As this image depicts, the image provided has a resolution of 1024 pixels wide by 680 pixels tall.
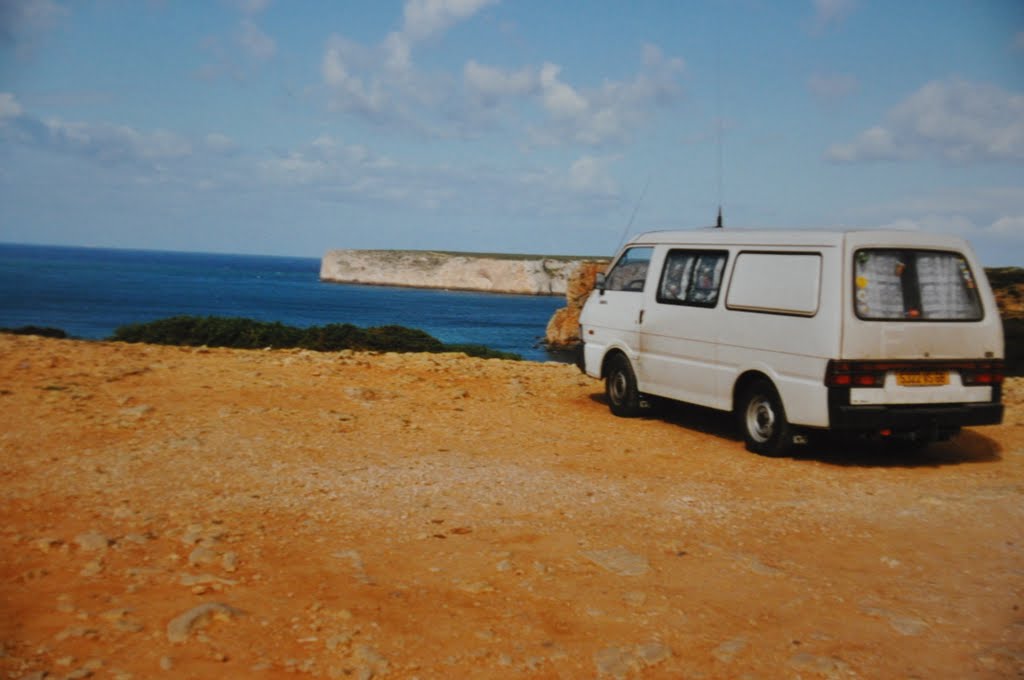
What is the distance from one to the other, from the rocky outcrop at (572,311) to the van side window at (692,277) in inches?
2261

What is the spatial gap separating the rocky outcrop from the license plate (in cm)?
5936

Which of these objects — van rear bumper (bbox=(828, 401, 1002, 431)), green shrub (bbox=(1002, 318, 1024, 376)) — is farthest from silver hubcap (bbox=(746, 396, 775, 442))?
green shrub (bbox=(1002, 318, 1024, 376))

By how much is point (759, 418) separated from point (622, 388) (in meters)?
2.31

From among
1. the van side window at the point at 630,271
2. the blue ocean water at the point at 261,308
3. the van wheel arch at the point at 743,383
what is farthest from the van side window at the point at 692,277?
the blue ocean water at the point at 261,308

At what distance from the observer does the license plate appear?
869 cm

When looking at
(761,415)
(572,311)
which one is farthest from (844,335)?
(572,311)

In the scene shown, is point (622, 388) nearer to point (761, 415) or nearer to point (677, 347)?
point (677, 347)

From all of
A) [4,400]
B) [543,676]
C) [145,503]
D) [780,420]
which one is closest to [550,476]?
[780,420]

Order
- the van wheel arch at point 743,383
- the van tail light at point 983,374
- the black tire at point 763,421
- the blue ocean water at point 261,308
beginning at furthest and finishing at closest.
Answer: the blue ocean water at point 261,308
the van wheel arch at point 743,383
the black tire at point 763,421
the van tail light at point 983,374

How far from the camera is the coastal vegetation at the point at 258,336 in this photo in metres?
19.4

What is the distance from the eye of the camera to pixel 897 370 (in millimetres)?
8648

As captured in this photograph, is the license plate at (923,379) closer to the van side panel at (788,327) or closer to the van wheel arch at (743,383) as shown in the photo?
the van side panel at (788,327)

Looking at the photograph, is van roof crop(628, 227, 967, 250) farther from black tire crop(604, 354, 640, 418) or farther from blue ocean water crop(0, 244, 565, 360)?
blue ocean water crop(0, 244, 565, 360)

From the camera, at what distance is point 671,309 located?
34.8ft
